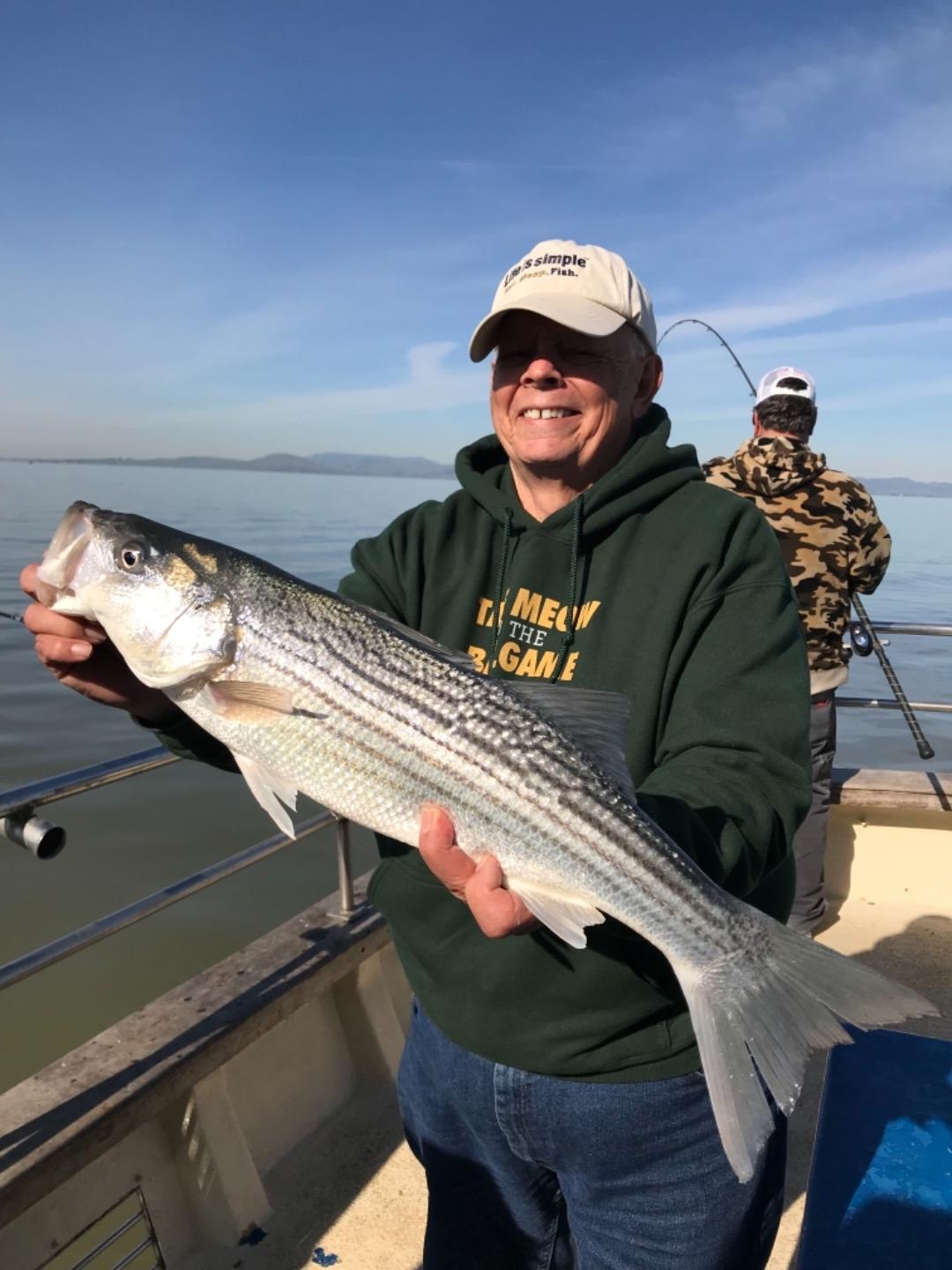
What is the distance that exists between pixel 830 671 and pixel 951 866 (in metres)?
2.04

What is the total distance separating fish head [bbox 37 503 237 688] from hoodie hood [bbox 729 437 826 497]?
4279 mm

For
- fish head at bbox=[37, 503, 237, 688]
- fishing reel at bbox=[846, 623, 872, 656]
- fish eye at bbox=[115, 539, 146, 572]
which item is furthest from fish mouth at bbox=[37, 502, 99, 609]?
fishing reel at bbox=[846, 623, 872, 656]

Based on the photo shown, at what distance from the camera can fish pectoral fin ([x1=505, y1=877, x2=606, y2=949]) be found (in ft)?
7.25

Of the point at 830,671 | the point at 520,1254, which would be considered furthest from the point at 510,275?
the point at 830,671

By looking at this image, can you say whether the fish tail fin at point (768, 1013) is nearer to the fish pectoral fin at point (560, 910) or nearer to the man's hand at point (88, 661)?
the fish pectoral fin at point (560, 910)

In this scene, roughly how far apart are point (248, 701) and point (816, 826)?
4.87 meters

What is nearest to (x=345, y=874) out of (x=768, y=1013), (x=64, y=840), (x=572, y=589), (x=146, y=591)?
(x=64, y=840)

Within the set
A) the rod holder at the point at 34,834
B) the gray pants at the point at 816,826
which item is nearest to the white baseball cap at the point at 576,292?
the rod holder at the point at 34,834

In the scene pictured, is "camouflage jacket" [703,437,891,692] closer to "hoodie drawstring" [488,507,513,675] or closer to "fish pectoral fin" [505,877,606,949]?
"hoodie drawstring" [488,507,513,675]

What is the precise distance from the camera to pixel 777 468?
597cm

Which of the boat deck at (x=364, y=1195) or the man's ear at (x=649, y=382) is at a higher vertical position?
the man's ear at (x=649, y=382)

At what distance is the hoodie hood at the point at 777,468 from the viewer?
5938 mm

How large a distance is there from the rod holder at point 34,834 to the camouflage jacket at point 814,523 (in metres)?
4.66

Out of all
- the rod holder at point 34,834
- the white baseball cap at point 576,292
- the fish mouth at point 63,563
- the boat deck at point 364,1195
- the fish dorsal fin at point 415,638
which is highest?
the white baseball cap at point 576,292
